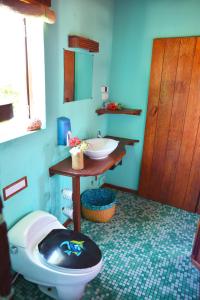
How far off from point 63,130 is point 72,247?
0.90 meters

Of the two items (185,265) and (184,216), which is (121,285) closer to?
(185,265)

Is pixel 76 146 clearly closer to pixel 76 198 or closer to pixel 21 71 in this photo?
pixel 76 198

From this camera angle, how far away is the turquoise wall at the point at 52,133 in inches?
59.5

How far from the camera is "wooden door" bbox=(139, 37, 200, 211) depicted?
7.64ft

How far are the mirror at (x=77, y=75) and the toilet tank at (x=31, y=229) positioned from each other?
100cm

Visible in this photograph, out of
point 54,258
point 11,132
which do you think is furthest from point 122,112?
point 54,258

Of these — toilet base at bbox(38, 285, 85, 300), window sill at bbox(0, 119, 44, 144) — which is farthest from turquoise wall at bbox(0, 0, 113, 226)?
toilet base at bbox(38, 285, 85, 300)

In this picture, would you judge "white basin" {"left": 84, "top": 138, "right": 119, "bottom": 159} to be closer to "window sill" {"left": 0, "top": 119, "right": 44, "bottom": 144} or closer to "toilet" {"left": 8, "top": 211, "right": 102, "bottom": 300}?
"window sill" {"left": 0, "top": 119, "right": 44, "bottom": 144}

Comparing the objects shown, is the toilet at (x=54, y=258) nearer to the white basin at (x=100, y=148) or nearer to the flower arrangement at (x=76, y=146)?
the flower arrangement at (x=76, y=146)

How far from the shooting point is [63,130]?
6.08 feet

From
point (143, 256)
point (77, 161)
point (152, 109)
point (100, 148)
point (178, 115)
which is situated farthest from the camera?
point (152, 109)

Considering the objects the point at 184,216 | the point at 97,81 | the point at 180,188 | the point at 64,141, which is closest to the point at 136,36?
the point at 97,81

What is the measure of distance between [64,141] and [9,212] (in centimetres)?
69

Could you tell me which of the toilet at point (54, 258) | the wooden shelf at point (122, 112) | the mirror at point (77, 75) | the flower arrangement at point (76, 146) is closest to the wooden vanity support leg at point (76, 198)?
the flower arrangement at point (76, 146)
